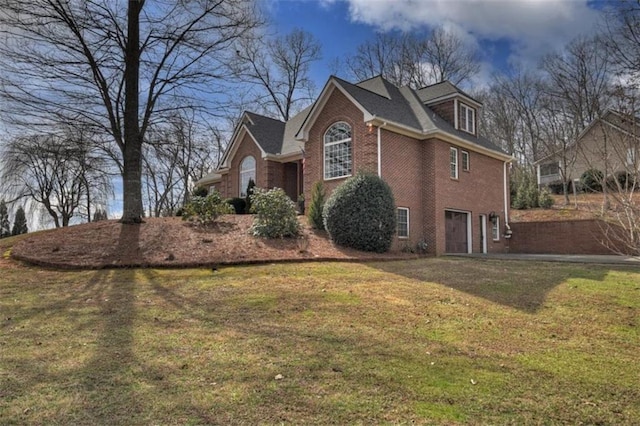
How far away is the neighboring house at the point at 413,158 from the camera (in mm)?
17062

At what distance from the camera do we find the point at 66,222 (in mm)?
38625

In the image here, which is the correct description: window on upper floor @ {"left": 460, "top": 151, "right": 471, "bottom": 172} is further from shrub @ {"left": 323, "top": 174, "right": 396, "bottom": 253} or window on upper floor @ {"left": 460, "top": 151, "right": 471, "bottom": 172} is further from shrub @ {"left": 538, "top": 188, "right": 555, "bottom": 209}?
shrub @ {"left": 538, "top": 188, "right": 555, "bottom": 209}

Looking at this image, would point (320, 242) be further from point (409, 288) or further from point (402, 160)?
point (409, 288)

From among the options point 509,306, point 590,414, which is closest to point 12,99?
point 509,306

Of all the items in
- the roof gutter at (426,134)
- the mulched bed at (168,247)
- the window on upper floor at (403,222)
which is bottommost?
the mulched bed at (168,247)

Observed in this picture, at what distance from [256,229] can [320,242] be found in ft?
7.29

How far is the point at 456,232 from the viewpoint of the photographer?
64.7ft

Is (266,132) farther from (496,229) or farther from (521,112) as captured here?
(521,112)

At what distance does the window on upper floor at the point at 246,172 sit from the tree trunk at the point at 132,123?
906cm

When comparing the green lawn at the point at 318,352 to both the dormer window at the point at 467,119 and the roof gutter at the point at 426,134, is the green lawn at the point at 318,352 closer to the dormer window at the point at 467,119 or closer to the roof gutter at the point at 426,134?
the roof gutter at the point at 426,134

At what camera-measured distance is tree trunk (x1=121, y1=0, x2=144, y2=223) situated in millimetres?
14992

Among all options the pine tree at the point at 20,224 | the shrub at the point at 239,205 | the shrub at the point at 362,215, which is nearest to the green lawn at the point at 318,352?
the shrub at the point at 362,215

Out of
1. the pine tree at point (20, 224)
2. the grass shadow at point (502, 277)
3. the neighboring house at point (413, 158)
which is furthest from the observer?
the pine tree at point (20, 224)

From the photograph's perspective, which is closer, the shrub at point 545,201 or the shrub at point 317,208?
the shrub at point 317,208
